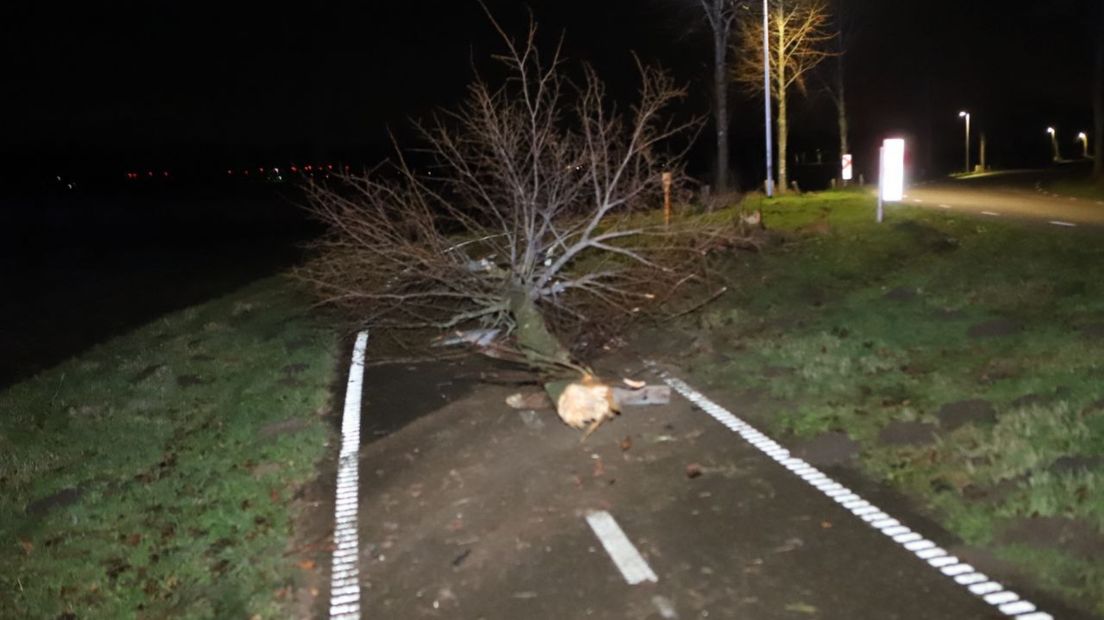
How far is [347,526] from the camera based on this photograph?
566 cm

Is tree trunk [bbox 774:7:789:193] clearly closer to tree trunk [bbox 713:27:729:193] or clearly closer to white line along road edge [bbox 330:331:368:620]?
tree trunk [bbox 713:27:729:193]

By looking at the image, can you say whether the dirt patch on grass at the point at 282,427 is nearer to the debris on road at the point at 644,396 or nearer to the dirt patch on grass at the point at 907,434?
the debris on road at the point at 644,396

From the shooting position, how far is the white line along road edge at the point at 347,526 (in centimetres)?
468

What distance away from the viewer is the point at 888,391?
747cm

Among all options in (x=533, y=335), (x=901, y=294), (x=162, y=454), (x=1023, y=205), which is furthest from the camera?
(x=1023, y=205)

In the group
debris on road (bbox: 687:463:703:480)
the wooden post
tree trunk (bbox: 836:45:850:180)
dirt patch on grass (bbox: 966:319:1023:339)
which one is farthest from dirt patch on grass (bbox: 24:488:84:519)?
tree trunk (bbox: 836:45:850:180)

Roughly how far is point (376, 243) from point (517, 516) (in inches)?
241

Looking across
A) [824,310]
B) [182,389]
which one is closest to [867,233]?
[824,310]

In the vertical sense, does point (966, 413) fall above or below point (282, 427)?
above

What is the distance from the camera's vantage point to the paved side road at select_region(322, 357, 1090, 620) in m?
4.39

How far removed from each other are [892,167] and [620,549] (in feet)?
42.4

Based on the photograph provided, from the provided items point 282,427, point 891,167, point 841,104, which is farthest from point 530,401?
point 841,104

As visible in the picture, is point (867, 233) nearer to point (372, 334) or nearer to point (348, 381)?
point (372, 334)

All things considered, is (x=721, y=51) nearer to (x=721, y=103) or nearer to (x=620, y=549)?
(x=721, y=103)
